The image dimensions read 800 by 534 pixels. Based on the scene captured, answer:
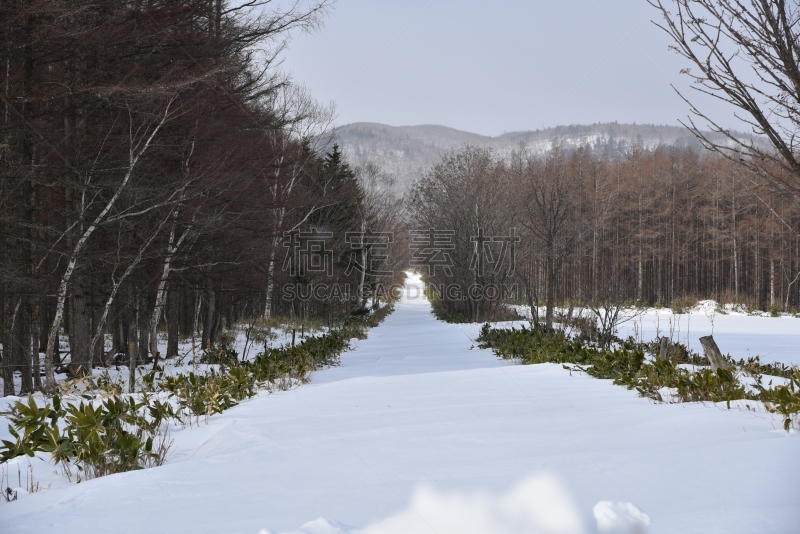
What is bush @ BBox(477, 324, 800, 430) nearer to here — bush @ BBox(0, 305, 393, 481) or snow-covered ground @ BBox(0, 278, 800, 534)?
snow-covered ground @ BBox(0, 278, 800, 534)

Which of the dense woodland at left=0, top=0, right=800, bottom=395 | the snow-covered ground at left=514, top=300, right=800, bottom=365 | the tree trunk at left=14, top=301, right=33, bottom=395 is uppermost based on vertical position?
the dense woodland at left=0, top=0, right=800, bottom=395

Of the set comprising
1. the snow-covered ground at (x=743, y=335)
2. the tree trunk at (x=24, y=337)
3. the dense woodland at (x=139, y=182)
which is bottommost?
the snow-covered ground at (x=743, y=335)

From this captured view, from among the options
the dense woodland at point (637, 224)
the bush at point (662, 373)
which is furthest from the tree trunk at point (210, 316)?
the dense woodland at point (637, 224)

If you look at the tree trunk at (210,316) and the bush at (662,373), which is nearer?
the bush at (662,373)

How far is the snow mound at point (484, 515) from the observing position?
244 centimetres

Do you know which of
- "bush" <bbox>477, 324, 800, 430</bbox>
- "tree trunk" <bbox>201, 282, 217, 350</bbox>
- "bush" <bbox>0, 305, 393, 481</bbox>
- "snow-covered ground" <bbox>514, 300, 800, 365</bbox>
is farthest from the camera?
"tree trunk" <bbox>201, 282, 217, 350</bbox>

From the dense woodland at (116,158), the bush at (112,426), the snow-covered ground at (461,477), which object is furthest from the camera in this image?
the dense woodland at (116,158)

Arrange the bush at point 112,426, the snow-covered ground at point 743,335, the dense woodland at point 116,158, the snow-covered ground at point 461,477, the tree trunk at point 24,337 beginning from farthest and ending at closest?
1. the snow-covered ground at point 743,335
2. the tree trunk at point 24,337
3. the dense woodland at point 116,158
4. the bush at point 112,426
5. the snow-covered ground at point 461,477

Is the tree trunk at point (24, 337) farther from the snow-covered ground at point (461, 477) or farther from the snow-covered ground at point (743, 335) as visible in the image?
the snow-covered ground at point (743, 335)

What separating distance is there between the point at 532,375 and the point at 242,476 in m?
5.16

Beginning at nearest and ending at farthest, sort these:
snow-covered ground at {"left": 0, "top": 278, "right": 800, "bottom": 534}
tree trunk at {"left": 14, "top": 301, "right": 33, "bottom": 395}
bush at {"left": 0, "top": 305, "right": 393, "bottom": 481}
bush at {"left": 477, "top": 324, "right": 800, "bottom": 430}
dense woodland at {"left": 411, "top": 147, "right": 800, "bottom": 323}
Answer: snow-covered ground at {"left": 0, "top": 278, "right": 800, "bottom": 534}, bush at {"left": 0, "top": 305, "right": 393, "bottom": 481}, bush at {"left": 477, "top": 324, "right": 800, "bottom": 430}, tree trunk at {"left": 14, "top": 301, "right": 33, "bottom": 395}, dense woodland at {"left": 411, "top": 147, "right": 800, "bottom": 323}

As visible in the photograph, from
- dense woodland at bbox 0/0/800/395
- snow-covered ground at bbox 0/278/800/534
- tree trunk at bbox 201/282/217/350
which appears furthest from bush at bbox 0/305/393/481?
tree trunk at bbox 201/282/217/350

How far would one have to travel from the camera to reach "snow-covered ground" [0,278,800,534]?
8.22ft

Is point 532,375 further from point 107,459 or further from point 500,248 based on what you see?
point 500,248
